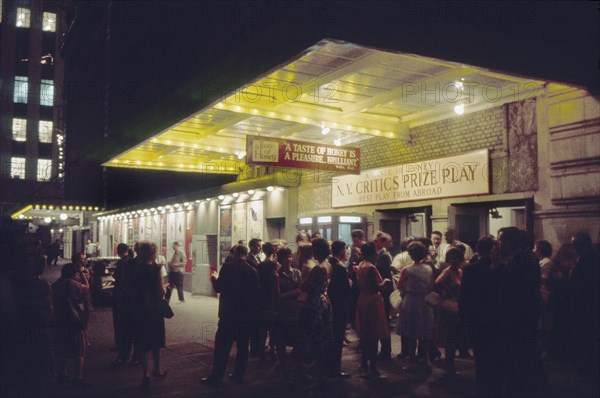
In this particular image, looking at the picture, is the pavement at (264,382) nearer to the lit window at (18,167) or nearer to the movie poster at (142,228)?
the movie poster at (142,228)

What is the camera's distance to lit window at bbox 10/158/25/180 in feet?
186

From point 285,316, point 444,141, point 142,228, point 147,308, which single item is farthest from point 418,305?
point 142,228

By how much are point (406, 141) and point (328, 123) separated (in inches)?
82.2

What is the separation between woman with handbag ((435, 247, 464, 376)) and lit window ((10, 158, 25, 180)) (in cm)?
5766

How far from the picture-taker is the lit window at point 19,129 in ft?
189

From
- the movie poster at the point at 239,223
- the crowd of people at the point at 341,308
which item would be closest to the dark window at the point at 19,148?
the movie poster at the point at 239,223

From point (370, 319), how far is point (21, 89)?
59871 mm

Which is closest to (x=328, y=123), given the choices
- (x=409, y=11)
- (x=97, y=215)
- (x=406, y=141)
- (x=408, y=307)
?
(x=406, y=141)

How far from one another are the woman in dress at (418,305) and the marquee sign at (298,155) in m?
4.88

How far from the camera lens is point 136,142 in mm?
15133

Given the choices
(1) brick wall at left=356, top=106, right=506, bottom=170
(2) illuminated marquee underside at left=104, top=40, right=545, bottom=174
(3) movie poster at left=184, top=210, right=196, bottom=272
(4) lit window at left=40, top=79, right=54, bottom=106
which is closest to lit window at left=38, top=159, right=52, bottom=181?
(4) lit window at left=40, top=79, right=54, bottom=106

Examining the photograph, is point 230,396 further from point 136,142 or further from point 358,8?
point 136,142

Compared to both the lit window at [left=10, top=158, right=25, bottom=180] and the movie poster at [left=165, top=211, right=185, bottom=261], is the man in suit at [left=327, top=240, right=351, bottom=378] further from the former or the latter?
the lit window at [left=10, top=158, right=25, bottom=180]

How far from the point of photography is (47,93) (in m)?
59.6
